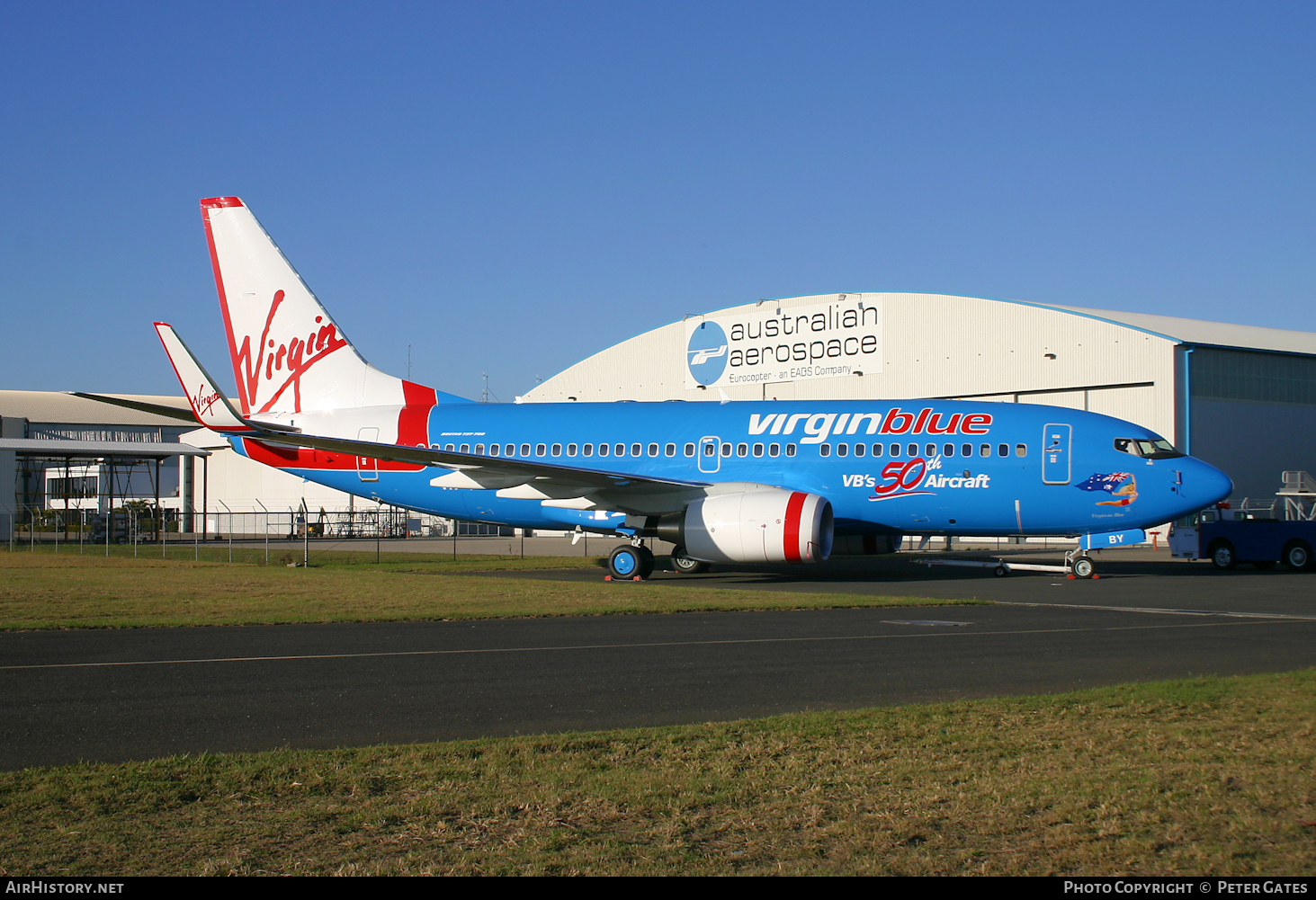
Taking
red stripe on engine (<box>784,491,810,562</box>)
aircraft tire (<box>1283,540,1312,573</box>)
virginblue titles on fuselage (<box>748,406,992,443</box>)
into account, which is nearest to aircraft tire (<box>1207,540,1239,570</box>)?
aircraft tire (<box>1283,540,1312,573</box>)

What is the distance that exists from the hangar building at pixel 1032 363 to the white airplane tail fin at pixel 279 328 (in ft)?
58.7

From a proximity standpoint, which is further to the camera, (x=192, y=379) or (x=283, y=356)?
(x=283, y=356)

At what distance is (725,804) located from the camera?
219 inches

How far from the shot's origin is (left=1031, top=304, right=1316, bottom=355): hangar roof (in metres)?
41.1

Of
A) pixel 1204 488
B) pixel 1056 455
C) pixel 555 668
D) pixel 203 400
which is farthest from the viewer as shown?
pixel 203 400

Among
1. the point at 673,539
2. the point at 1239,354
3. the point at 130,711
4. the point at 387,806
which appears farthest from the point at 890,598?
the point at 1239,354

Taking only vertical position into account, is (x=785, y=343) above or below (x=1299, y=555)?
above

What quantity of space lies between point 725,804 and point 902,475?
18507 millimetres

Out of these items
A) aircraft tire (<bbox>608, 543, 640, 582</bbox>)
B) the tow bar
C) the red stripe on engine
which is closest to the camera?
the red stripe on engine

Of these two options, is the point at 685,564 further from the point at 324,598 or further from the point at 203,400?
the point at 203,400

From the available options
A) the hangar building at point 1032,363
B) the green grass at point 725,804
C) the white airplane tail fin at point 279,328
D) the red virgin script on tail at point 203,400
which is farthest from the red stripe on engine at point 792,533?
the hangar building at point 1032,363

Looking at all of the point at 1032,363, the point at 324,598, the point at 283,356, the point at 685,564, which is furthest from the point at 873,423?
the point at 1032,363

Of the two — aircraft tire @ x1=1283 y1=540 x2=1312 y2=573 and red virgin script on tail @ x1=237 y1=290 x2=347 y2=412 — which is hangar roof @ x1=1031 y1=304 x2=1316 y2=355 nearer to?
aircraft tire @ x1=1283 y1=540 x2=1312 y2=573

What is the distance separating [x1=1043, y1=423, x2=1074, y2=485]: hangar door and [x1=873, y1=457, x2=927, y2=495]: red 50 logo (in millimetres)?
2505
